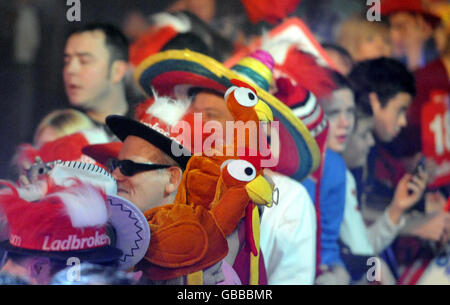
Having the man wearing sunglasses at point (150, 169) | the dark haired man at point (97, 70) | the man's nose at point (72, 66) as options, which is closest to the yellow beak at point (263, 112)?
the man wearing sunglasses at point (150, 169)

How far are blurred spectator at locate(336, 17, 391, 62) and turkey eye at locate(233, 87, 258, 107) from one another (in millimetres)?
566

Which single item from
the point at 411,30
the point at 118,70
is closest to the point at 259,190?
the point at 118,70

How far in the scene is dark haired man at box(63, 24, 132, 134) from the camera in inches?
83.9

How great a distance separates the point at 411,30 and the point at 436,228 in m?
0.86

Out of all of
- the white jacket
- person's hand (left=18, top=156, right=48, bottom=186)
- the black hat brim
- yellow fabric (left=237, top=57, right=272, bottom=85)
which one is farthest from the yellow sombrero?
the black hat brim

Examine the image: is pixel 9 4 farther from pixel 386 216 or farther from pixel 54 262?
pixel 386 216

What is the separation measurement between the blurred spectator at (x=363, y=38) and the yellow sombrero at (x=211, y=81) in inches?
16.9

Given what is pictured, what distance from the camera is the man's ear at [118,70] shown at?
2.17 m

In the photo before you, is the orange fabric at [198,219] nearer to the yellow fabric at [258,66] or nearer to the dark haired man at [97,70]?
the yellow fabric at [258,66]

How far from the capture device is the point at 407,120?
244 cm

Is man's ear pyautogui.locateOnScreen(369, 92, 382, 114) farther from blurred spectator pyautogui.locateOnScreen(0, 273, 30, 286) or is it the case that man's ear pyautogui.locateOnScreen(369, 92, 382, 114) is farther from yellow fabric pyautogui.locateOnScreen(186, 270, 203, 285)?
blurred spectator pyautogui.locateOnScreen(0, 273, 30, 286)

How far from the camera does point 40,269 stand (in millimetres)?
1913

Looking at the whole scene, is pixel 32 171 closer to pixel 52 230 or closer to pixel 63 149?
pixel 63 149

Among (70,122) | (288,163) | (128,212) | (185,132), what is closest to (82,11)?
(70,122)
